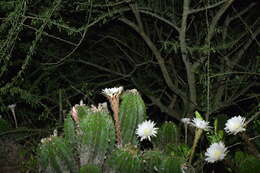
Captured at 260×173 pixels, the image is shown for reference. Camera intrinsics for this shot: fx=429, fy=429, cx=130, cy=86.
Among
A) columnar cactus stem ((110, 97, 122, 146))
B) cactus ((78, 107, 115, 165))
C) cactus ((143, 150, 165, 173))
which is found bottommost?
Answer: cactus ((143, 150, 165, 173))

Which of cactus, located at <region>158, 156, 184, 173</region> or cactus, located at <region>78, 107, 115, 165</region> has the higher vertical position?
cactus, located at <region>78, 107, 115, 165</region>

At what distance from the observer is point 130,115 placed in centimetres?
224

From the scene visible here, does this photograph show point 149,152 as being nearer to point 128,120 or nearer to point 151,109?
point 128,120

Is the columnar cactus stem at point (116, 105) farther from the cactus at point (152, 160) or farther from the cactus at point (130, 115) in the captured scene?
the cactus at point (152, 160)

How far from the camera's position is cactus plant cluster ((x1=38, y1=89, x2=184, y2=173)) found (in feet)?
→ 6.29

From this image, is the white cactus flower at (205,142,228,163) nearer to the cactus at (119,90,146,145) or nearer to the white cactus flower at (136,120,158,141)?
the white cactus flower at (136,120,158,141)

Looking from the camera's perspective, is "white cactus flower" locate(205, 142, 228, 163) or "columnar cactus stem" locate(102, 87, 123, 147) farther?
"columnar cactus stem" locate(102, 87, 123, 147)

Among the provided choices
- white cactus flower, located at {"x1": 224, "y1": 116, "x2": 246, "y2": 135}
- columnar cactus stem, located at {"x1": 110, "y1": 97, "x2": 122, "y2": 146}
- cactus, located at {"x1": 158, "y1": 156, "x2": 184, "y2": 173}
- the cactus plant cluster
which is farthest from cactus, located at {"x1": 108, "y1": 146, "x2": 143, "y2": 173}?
→ white cactus flower, located at {"x1": 224, "y1": 116, "x2": 246, "y2": 135}

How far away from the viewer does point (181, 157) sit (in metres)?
1.89

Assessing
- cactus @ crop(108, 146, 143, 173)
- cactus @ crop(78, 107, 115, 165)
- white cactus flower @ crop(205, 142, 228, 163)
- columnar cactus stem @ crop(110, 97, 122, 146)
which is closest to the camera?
white cactus flower @ crop(205, 142, 228, 163)

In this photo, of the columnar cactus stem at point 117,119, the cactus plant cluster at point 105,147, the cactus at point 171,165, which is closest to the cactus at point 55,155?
the cactus plant cluster at point 105,147

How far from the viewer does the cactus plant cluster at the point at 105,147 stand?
192 centimetres

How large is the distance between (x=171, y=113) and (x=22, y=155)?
59.6 inches

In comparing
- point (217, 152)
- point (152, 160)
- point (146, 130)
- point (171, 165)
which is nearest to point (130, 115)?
point (146, 130)
